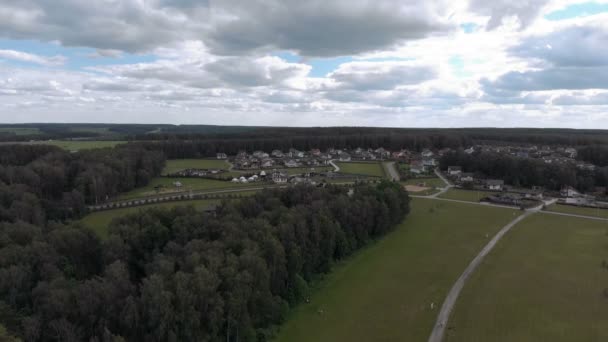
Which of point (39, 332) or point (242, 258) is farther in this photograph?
point (242, 258)

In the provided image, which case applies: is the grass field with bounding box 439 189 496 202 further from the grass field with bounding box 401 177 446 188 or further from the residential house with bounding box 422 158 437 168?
the residential house with bounding box 422 158 437 168

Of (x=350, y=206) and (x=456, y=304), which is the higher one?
(x=350, y=206)

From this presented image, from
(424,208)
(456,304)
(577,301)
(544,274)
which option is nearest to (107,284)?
(456,304)

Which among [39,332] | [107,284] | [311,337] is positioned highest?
[107,284]

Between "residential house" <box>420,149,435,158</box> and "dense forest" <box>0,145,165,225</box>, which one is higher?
"residential house" <box>420,149,435,158</box>

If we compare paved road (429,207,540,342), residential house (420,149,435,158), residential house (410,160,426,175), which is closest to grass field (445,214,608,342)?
paved road (429,207,540,342)

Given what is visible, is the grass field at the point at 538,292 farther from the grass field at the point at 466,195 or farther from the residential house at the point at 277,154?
the residential house at the point at 277,154

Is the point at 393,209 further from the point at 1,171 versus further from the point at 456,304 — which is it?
the point at 1,171

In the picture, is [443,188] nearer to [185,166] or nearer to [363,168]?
[363,168]
